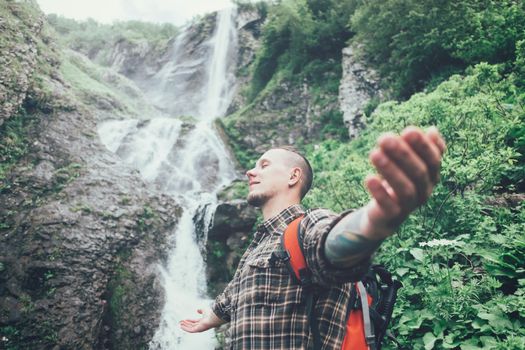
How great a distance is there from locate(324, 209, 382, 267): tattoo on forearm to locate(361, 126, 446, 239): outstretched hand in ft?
0.46

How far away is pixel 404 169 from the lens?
896mm

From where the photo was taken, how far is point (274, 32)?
17.6 meters

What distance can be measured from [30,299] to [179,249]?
3930 mm

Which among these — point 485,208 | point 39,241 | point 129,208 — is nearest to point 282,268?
point 485,208

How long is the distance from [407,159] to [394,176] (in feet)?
0.20

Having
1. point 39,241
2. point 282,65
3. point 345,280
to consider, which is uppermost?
point 282,65

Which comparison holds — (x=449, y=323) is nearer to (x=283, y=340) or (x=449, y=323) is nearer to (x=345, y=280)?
(x=283, y=340)

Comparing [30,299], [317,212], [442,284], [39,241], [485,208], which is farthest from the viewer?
[39,241]

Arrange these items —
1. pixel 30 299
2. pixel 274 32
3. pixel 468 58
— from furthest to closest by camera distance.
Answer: pixel 274 32, pixel 468 58, pixel 30 299

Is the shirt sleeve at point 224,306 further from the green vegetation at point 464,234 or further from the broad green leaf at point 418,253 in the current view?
the broad green leaf at point 418,253

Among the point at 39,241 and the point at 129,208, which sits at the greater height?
the point at 129,208

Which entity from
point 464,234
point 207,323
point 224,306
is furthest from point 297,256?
point 464,234

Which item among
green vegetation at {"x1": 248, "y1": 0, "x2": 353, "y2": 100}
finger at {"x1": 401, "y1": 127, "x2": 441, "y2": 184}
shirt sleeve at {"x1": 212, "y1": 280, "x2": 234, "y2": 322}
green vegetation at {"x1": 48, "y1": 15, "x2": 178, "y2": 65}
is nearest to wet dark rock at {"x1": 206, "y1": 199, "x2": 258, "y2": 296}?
shirt sleeve at {"x1": 212, "y1": 280, "x2": 234, "y2": 322}

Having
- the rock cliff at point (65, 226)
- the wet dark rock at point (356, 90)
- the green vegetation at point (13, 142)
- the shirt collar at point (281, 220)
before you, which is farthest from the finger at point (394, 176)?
the wet dark rock at point (356, 90)
